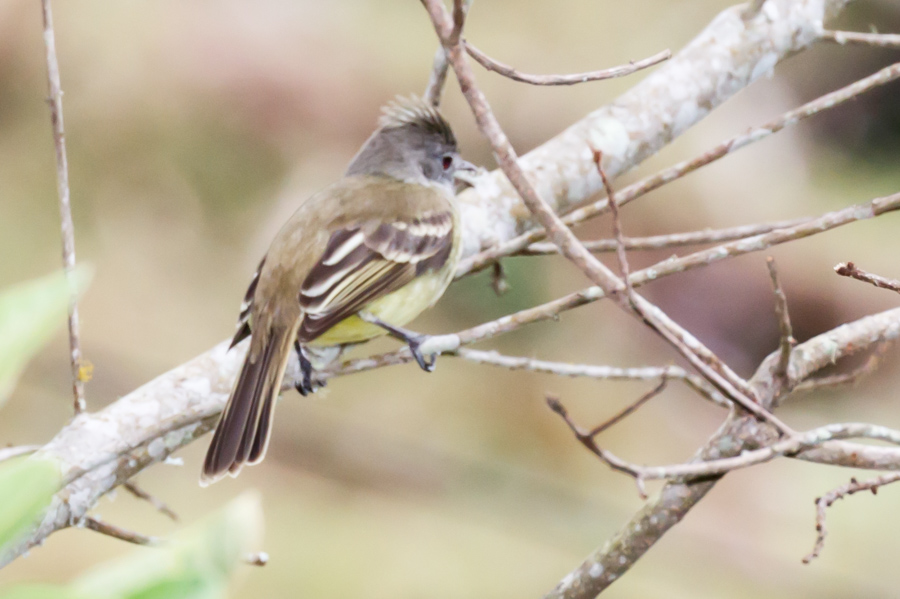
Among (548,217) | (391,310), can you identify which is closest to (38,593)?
(548,217)

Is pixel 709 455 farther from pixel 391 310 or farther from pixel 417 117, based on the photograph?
pixel 417 117

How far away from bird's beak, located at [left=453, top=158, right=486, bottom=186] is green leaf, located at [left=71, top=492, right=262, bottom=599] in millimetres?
2303

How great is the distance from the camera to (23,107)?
184 inches

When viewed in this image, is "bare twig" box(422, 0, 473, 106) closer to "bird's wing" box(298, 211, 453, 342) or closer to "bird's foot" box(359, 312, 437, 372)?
"bird's wing" box(298, 211, 453, 342)

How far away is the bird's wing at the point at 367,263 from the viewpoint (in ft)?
6.56

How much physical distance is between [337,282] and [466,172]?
74 cm

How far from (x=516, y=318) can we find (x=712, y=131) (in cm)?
408

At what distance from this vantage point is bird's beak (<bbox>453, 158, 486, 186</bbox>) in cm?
262

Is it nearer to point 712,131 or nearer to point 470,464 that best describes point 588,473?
point 470,464

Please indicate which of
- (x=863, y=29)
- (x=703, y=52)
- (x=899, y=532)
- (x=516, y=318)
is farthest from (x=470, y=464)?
(x=863, y=29)

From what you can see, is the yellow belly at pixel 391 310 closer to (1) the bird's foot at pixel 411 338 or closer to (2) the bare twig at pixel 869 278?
(1) the bird's foot at pixel 411 338

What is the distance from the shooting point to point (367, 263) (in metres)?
2.14

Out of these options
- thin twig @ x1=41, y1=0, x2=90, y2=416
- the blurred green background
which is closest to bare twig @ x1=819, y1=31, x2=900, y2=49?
thin twig @ x1=41, y1=0, x2=90, y2=416

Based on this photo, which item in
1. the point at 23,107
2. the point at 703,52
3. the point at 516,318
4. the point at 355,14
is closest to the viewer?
the point at 516,318
